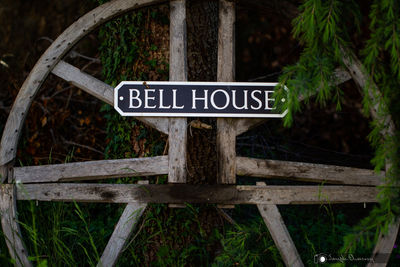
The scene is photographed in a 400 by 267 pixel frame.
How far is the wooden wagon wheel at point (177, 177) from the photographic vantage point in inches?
99.2

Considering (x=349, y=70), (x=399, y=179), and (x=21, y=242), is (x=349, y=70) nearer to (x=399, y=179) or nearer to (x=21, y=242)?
(x=399, y=179)

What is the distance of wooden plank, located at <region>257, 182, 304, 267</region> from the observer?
8.27ft

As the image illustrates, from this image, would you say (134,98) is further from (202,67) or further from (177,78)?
(202,67)

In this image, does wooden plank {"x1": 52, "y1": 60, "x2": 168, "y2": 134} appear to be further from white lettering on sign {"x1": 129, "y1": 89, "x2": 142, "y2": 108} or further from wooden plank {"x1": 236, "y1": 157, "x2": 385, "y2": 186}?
wooden plank {"x1": 236, "y1": 157, "x2": 385, "y2": 186}

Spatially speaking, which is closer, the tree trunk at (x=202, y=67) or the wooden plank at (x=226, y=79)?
the wooden plank at (x=226, y=79)

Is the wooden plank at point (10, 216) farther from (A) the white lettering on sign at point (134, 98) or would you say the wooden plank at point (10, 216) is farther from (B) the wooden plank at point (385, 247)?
(B) the wooden plank at point (385, 247)

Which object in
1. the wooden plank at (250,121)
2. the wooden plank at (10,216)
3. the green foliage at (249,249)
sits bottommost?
the green foliage at (249,249)

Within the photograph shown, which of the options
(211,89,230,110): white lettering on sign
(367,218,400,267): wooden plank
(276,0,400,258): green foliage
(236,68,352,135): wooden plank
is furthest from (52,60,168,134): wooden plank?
(367,218,400,267): wooden plank

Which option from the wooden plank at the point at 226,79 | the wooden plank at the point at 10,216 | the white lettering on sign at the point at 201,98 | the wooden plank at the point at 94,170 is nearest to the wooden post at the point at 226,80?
the wooden plank at the point at 226,79

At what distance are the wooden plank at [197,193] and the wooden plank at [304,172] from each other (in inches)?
2.1

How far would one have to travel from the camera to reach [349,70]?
2.52 metres

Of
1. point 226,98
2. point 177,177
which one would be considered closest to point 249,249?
point 177,177

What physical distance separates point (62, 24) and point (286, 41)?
3182 millimetres

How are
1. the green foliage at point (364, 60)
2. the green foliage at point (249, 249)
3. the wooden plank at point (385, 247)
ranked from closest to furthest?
the green foliage at point (364, 60) → the wooden plank at point (385, 247) → the green foliage at point (249, 249)
